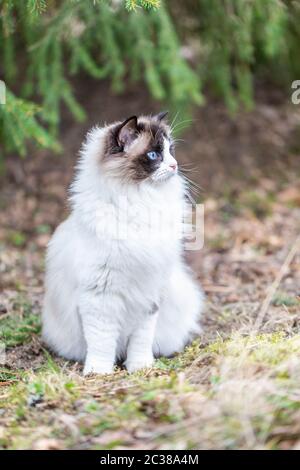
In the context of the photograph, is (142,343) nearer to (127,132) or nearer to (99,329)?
(99,329)

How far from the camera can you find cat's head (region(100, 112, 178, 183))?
3674 millimetres

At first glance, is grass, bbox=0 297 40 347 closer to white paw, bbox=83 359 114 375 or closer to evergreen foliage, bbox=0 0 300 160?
white paw, bbox=83 359 114 375

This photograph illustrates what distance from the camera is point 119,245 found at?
12.0ft

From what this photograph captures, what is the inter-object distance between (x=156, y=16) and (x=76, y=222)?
9.07ft

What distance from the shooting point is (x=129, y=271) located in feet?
12.1

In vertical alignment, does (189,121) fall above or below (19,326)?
above

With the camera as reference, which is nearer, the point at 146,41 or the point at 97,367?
the point at 97,367

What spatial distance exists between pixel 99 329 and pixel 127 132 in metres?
1.17

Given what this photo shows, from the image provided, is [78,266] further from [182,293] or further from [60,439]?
[60,439]

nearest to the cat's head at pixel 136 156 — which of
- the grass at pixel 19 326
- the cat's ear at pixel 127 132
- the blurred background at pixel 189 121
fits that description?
the cat's ear at pixel 127 132

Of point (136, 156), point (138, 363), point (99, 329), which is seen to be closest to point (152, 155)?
point (136, 156)

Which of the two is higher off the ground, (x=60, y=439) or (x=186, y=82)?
(x=186, y=82)

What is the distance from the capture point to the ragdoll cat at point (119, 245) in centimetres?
369

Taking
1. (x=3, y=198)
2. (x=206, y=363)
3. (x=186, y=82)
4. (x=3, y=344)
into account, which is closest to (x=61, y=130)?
(x=3, y=198)
